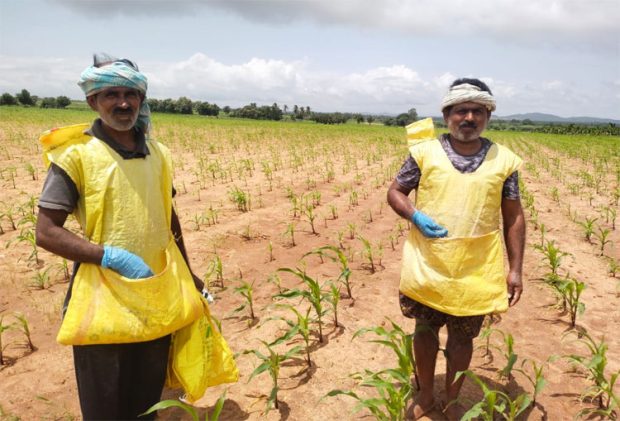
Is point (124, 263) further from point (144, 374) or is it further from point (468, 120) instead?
point (468, 120)

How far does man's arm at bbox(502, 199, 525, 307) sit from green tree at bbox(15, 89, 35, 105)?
292 ft

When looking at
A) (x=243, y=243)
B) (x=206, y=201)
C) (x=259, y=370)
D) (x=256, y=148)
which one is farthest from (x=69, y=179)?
(x=256, y=148)

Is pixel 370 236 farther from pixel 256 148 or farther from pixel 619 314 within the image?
pixel 256 148

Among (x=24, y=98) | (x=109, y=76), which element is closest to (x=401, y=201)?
(x=109, y=76)

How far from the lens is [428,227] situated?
2078 mm

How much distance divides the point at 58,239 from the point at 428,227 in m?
1.63

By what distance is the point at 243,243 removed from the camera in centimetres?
543

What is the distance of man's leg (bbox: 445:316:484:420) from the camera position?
85.7 inches

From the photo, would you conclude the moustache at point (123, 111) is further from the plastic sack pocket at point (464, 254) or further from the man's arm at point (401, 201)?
the plastic sack pocket at point (464, 254)

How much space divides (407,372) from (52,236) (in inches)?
72.2

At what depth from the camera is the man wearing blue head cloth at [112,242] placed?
1.69 m

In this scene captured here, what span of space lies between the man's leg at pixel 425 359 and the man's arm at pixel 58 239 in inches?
66.9

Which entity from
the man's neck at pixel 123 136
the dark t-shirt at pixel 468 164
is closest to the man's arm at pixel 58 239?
the man's neck at pixel 123 136

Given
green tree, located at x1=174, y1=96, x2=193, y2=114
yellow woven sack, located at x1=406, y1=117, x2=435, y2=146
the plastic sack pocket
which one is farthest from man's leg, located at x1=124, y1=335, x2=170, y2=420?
green tree, located at x1=174, y1=96, x2=193, y2=114
